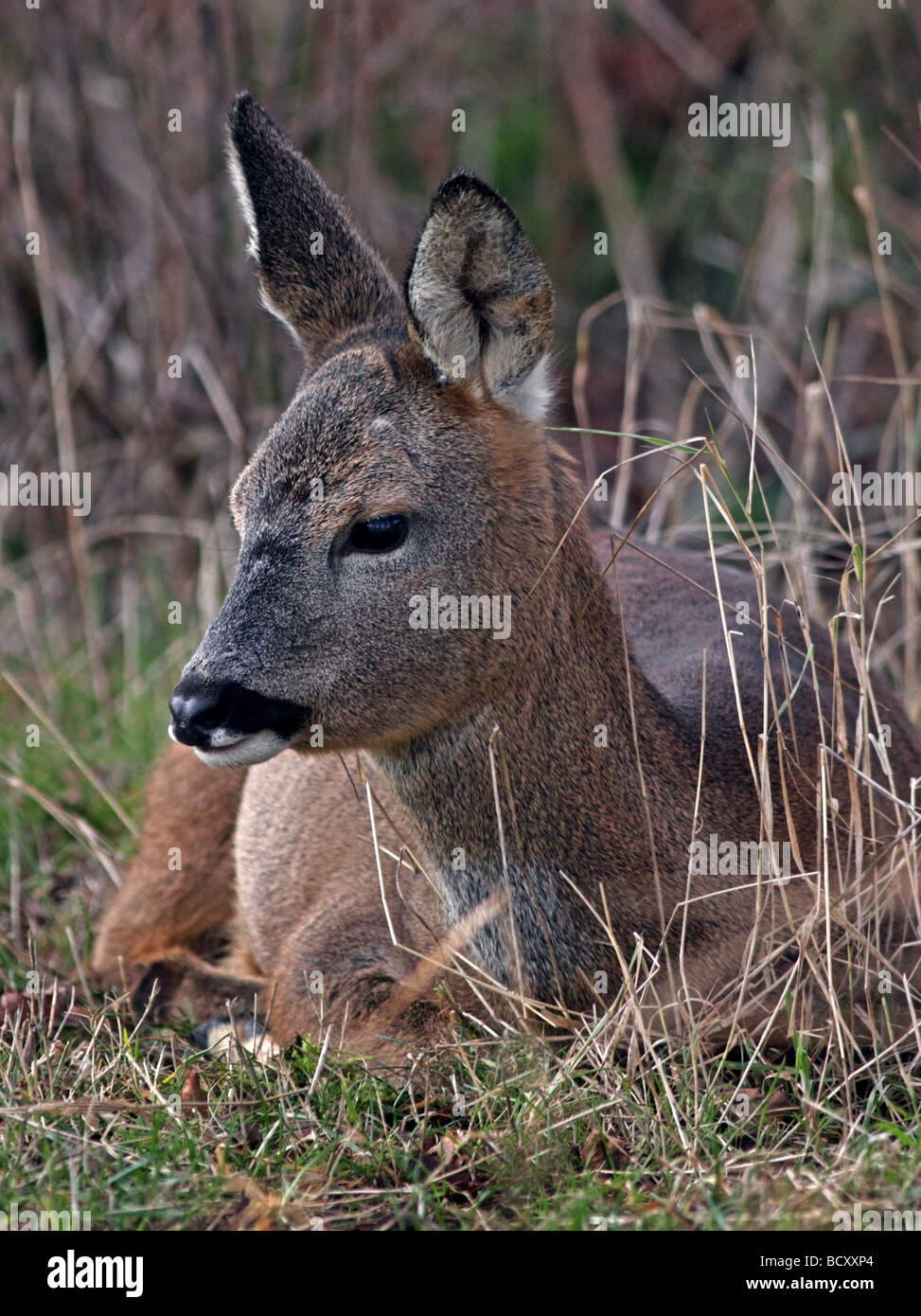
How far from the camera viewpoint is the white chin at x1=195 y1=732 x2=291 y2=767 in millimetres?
3729

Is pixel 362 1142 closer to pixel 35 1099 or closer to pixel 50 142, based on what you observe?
pixel 35 1099

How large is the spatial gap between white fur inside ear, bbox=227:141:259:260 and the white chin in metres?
1.32

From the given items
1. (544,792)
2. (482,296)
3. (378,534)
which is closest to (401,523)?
(378,534)

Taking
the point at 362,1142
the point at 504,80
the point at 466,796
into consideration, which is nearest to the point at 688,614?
the point at 466,796

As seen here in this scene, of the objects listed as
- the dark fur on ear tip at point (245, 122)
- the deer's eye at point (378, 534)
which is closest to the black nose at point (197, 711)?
the deer's eye at point (378, 534)

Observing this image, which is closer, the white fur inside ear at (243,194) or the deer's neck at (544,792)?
the deer's neck at (544,792)

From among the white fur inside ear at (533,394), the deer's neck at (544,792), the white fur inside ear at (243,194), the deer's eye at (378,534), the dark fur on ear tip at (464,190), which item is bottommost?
the deer's neck at (544,792)

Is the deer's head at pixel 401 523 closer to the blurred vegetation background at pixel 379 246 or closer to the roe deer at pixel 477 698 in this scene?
the roe deer at pixel 477 698

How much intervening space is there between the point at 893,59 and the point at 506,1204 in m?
6.95

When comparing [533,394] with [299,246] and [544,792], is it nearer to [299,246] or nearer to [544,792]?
[299,246]

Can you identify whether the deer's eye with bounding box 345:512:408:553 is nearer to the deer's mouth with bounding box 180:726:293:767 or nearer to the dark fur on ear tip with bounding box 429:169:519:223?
the deer's mouth with bounding box 180:726:293:767

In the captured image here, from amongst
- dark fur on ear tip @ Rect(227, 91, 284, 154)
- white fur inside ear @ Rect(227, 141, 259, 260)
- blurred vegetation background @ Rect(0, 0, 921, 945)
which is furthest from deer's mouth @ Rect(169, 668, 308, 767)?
blurred vegetation background @ Rect(0, 0, 921, 945)

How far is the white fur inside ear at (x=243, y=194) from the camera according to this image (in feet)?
14.2

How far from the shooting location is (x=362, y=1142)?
147 inches
